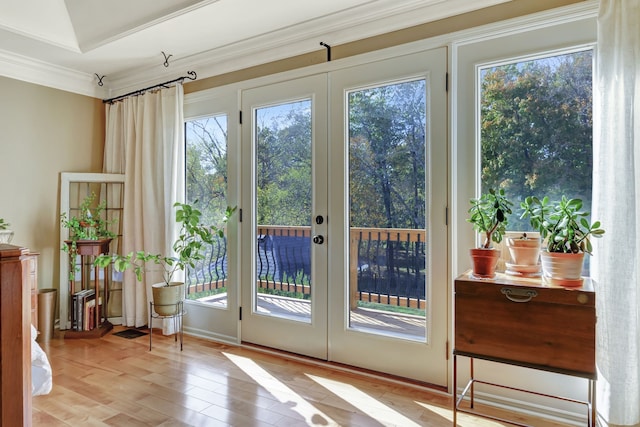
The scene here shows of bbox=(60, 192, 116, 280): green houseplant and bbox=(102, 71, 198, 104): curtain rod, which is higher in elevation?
bbox=(102, 71, 198, 104): curtain rod

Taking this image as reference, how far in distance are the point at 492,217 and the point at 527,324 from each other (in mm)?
543

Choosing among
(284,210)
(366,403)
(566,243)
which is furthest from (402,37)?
(366,403)

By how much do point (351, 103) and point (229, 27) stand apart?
3.50 feet

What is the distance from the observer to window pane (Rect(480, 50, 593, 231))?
2049 millimetres

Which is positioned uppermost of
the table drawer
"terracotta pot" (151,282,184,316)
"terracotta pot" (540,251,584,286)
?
"terracotta pot" (540,251,584,286)

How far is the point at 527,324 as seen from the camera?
5.71ft

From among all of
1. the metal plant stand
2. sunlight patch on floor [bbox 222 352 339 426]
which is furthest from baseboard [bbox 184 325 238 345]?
sunlight patch on floor [bbox 222 352 339 426]

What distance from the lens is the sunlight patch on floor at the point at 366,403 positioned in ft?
6.79

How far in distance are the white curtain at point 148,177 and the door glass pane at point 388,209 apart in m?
1.71

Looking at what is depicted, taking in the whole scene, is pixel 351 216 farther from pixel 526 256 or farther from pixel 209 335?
pixel 209 335

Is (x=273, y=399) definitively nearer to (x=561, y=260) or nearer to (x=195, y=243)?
(x=195, y=243)

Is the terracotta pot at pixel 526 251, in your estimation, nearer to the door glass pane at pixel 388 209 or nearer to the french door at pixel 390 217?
the french door at pixel 390 217

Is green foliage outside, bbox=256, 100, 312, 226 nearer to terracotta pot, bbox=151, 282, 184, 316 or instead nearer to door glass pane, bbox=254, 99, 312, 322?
door glass pane, bbox=254, 99, 312, 322

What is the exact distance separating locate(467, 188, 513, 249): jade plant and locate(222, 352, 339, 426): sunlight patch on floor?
1301mm
